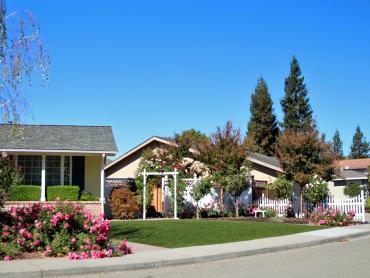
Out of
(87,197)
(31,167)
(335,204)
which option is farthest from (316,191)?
(31,167)

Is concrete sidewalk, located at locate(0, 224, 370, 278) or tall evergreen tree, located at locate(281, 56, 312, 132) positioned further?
tall evergreen tree, located at locate(281, 56, 312, 132)

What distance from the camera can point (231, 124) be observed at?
25.4 meters

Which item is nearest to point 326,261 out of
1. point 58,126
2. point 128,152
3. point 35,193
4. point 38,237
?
point 38,237

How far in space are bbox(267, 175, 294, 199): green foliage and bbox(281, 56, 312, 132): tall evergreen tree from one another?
116 ft

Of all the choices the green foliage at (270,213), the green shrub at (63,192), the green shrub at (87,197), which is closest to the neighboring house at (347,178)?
the green foliage at (270,213)

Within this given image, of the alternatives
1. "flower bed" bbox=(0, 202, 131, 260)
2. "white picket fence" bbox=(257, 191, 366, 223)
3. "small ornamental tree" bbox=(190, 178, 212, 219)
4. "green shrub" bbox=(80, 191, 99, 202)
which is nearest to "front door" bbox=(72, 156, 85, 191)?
"green shrub" bbox=(80, 191, 99, 202)

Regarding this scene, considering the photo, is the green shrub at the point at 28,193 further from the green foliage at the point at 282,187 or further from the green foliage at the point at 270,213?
the green foliage at the point at 282,187

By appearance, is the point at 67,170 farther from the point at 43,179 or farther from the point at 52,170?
the point at 43,179

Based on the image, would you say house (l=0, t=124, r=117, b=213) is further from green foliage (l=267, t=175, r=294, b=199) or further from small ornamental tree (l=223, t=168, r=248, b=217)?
green foliage (l=267, t=175, r=294, b=199)

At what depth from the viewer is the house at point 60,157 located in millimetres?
23469

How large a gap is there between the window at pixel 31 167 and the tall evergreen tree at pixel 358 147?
98478 mm

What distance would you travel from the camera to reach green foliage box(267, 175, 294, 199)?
24625 millimetres

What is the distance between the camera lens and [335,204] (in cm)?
2433

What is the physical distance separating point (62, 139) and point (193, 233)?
1071 cm
